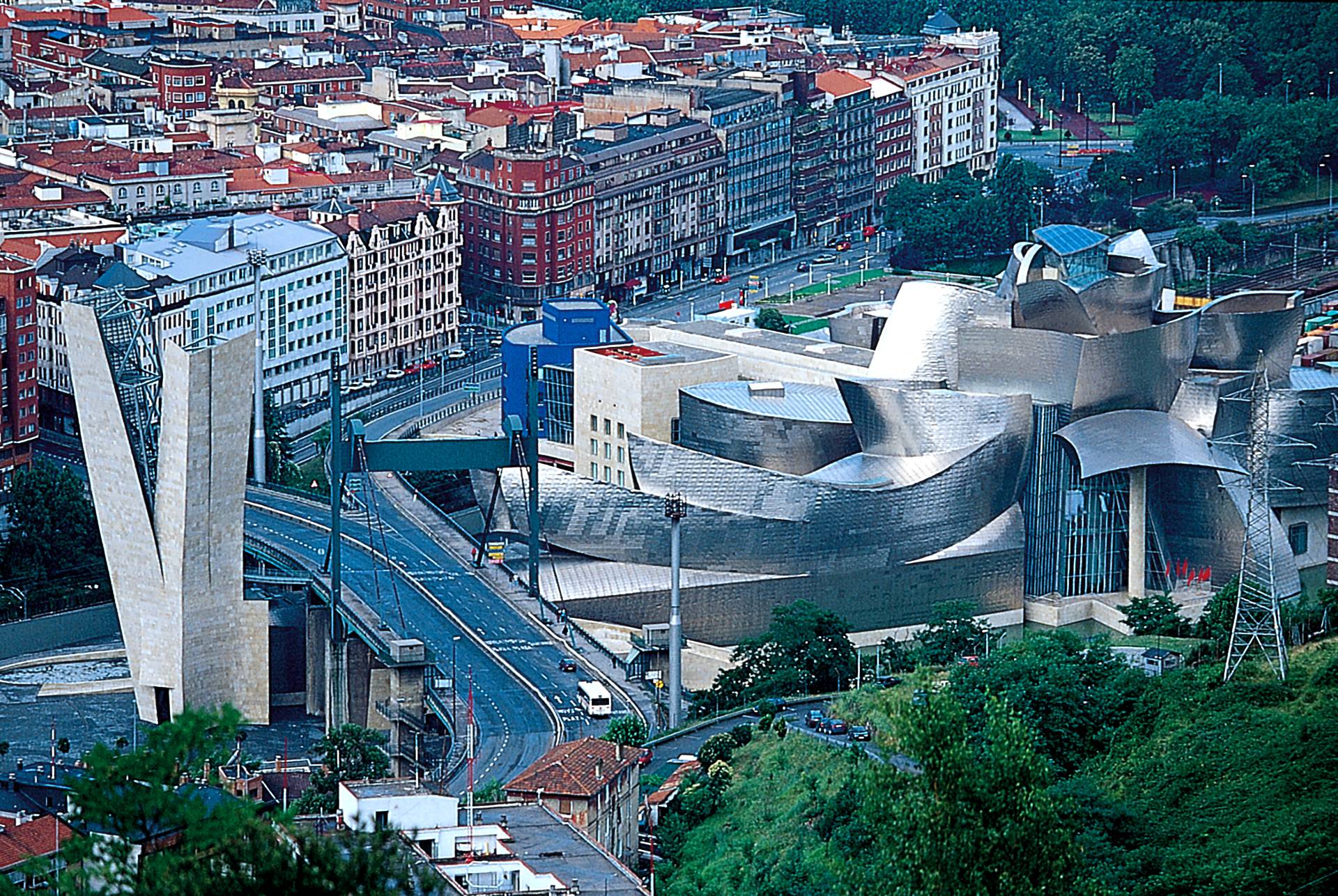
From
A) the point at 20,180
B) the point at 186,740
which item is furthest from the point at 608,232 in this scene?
the point at 186,740

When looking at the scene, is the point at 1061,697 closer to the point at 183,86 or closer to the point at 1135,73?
the point at 183,86

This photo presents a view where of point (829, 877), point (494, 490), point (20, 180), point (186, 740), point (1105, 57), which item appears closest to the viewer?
point (186, 740)

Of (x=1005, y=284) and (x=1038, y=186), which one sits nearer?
(x=1005, y=284)

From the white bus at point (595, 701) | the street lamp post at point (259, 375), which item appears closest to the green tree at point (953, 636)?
the white bus at point (595, 701)

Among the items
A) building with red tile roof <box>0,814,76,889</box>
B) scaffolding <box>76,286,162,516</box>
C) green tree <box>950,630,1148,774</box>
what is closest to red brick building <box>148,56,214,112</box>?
scaffolding <box>76,286,162,516</box>

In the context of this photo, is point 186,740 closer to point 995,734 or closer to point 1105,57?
point 995,734

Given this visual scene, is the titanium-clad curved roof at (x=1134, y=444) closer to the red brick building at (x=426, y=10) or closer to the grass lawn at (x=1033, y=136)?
the grass lawn at (x=1033, y=136)
